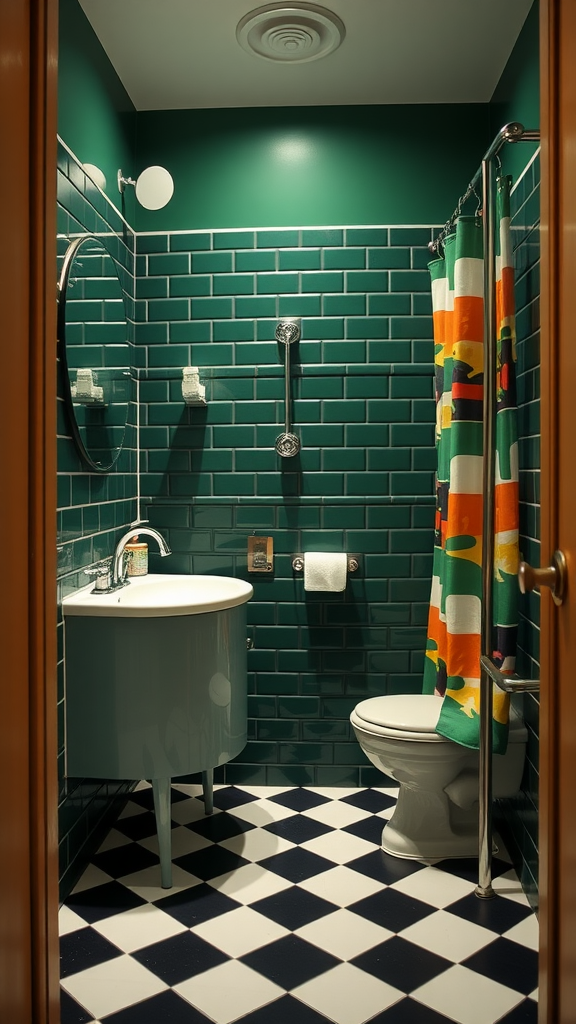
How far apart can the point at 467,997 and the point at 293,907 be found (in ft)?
1.90

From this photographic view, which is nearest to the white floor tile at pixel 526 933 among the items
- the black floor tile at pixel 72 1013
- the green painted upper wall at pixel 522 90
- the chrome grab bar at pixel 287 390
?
the black floor tile at pixel 72 1013

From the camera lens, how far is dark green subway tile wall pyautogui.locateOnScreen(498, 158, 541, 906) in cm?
224

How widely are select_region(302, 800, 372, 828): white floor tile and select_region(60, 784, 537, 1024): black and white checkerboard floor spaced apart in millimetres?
10

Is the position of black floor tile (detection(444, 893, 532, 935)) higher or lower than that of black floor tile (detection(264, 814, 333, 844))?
lower

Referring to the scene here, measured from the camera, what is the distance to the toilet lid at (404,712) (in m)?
2.50

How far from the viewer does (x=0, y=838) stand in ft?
3.21

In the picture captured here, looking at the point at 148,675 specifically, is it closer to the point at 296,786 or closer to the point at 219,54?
the point at 296,786

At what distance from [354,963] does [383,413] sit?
195cm

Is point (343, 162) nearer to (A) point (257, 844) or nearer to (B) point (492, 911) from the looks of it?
(A) point (257, 844)

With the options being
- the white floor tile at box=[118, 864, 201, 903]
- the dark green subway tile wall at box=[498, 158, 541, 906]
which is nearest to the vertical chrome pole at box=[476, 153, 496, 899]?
the dark green subway tile wall at box=[498, 158, 541, 906]

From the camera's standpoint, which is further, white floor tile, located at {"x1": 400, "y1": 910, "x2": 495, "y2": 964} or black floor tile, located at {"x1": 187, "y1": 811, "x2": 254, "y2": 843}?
black floor tile, located at {"x1": 187, "y1": 811, "x2": 254, "y2": 843}

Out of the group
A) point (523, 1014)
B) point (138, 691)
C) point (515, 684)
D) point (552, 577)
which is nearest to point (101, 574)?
point (138, 691)

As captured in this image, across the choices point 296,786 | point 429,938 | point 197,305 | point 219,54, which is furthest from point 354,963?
point 219,54

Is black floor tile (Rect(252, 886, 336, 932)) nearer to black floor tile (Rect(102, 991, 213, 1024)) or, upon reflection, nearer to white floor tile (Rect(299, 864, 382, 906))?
white floor tile (Rect(299, 864, 382, 906))
